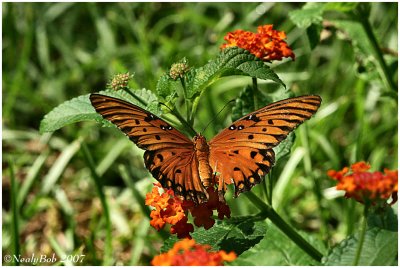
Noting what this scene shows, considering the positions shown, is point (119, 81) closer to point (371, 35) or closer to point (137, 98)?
point (137, 98)

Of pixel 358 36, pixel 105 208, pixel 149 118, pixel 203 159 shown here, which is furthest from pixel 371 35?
pixel 105 208

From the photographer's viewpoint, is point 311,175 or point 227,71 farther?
point 311,175

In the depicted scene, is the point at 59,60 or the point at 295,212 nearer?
the point at 295,212

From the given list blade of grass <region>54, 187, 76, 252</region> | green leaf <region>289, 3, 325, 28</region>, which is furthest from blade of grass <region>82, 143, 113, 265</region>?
green leaf <region>289, 3, 325, 28</region>

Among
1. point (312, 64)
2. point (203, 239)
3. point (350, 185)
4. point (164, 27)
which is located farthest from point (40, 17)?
point (350, 185)

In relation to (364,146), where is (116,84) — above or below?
above

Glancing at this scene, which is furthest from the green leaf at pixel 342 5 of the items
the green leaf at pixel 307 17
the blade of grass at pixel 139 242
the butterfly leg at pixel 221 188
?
the blade of grass at pixel 139 242

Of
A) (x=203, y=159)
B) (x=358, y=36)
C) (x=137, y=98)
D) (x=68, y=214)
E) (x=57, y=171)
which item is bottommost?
(x=68, y=214)

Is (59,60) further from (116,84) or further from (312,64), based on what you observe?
(116,84)
